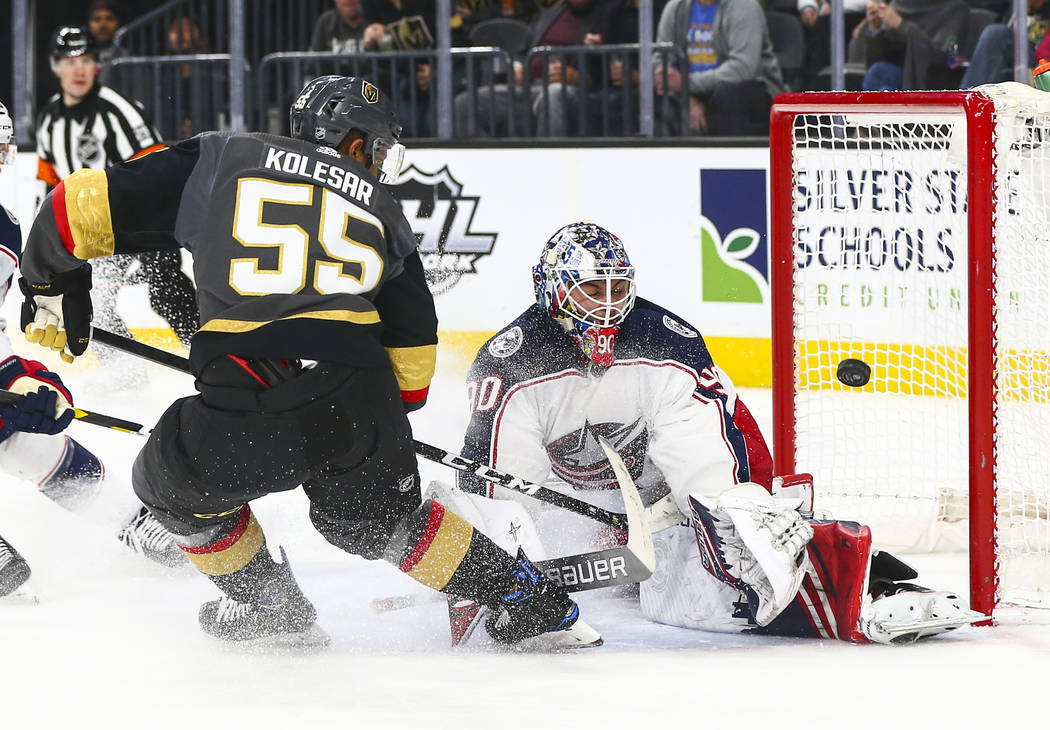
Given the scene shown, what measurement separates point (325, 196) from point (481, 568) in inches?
26.2

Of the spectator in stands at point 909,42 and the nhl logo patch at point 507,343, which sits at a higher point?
the spectator in stands at point 909,42

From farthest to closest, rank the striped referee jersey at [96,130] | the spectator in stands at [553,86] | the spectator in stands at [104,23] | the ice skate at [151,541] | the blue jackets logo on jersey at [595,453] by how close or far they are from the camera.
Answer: the spectator in stands at [104,23] → the spectator in stands at [553,86] → the striped referee jersey at [96,130] → the ice skate at [151,541] → the blue jackets logo on jersey at [595,453]

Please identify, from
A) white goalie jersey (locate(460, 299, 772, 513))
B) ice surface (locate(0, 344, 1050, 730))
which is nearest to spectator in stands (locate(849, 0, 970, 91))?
ice surface (locate(0, 344, 1050, 730))

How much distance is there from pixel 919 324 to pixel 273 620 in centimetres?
218

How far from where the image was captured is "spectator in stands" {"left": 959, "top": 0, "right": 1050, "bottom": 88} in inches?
199

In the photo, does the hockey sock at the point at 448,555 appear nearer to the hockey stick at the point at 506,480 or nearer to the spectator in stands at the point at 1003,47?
the hockey stick at the point at 506,480

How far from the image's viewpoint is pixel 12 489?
395 centimetres

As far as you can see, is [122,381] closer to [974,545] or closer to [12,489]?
[12,489]

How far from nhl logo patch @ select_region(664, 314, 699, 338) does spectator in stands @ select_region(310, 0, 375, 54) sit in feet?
10.8

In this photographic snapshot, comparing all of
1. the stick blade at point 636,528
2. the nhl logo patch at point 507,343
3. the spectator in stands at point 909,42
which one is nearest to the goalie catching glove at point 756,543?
the stick blade at point 636,528

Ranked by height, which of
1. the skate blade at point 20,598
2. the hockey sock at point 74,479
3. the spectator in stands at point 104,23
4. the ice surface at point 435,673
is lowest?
the ice surface at point 435,673

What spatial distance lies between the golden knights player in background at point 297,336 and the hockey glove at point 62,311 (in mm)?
47

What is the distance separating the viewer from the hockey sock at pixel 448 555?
248 centimetres

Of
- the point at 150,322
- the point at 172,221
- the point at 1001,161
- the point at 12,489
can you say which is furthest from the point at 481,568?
the point at 150,322
